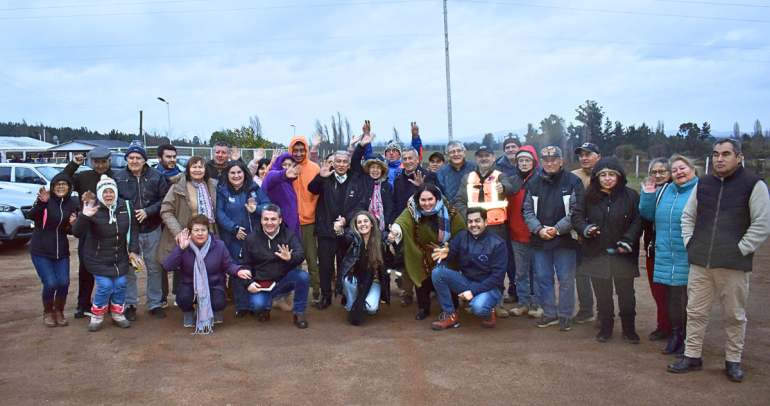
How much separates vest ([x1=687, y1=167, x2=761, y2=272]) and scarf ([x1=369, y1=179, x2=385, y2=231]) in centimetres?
342

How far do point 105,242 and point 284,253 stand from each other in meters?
1.96

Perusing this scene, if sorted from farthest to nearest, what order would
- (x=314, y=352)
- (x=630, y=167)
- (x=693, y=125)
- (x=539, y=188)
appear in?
(x=693, y=125) < (x=630, y=167) < (x=539, y=188) < (x=314, y=352)

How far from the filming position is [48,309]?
5.72m

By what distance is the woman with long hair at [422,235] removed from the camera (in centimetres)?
591

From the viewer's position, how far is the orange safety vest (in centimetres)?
591

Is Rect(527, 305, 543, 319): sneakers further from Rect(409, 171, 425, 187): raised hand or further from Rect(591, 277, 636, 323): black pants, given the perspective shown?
Rect(409, 171, 425, 187): raised hand

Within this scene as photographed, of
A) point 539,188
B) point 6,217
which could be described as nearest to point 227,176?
point 539,188

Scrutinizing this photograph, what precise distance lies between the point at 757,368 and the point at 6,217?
12.3 metres

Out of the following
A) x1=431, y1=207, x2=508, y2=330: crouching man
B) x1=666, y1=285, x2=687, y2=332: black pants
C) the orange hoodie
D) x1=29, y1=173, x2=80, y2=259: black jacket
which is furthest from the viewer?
the orange hoodie

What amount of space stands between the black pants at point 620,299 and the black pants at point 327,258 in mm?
3001

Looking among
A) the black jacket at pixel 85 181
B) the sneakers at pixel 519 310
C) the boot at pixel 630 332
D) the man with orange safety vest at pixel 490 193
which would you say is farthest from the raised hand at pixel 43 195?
the boot at pixel 630 332

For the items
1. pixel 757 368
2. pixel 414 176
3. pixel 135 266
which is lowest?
pixel 757 368

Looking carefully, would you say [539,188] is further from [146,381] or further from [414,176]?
[146,381]

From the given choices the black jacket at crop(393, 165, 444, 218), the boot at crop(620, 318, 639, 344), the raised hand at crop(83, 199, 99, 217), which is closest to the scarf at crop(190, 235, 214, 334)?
the raised hand at crop(83, 199, 99, 217)
